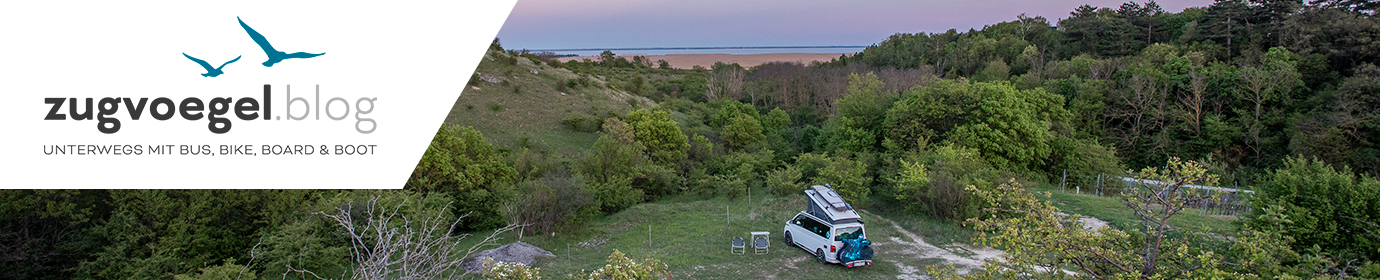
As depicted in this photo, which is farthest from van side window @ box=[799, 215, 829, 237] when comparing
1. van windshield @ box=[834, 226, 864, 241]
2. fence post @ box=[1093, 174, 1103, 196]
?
fence post @ box=[1093, 174, 1103, 196]

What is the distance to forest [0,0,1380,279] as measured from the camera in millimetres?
8602

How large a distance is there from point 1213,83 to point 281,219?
52.3m

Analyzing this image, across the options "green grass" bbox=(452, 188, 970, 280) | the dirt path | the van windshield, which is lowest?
"green grass" bbox=(452, 188, 970, 280)

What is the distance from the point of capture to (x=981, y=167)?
2775 cm

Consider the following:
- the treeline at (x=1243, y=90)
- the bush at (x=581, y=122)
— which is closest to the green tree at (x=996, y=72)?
the treeline at (x=1243, y=90)

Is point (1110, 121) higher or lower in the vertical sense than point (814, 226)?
higher

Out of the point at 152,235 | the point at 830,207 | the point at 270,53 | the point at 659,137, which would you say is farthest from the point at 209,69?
the point at 659,137

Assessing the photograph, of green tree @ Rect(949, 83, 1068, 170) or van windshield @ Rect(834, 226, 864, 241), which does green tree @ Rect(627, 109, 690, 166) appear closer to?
green tree @ Rect(949, 83, 1068, 170)

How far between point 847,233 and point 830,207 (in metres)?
0.91

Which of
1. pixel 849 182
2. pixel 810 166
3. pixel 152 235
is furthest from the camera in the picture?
pixel 810 166

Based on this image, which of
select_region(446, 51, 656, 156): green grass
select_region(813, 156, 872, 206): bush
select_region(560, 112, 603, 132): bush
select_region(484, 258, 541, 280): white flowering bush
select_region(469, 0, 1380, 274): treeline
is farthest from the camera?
select_region(560, 112, 603, 132): bush

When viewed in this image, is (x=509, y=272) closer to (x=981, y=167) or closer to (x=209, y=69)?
(x=209, y=69)

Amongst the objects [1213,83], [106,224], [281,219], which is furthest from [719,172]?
[1213,83]

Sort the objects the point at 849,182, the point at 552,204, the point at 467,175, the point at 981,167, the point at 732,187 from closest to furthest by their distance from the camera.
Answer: the point at 552,204 → the point at 849,182 → the point at 467,175 → the point at 981,167 → the point at 732,187
